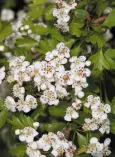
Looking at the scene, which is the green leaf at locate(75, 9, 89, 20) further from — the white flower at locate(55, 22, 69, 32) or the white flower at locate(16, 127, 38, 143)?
the white flower at locate(16, 127, 38, 143)

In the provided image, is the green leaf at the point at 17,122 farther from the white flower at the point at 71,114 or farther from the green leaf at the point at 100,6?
the green leaf at the point at 100,6

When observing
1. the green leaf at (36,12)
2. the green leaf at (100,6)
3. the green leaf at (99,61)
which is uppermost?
the green leaf at (36,12)

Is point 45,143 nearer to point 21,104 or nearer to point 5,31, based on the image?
point 21,104

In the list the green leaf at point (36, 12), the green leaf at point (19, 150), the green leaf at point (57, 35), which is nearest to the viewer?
the green leaf at point (19, 150)

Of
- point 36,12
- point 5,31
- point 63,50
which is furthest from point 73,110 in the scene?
point 36,12

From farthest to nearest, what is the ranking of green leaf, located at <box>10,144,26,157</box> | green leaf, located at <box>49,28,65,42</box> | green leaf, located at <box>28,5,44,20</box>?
green leaf, located at <box>28,5,44,20</box>
green leaf, located at <box>49,28,65,42</box>
green leaf, located at <box>10,144,26,157</box>

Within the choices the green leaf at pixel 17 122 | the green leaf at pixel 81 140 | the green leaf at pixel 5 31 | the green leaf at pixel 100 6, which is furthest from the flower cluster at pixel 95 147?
the green leaf at pixel 5 31

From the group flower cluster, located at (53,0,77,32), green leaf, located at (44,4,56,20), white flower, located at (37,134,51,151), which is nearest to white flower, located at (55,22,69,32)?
flower cluster, located at (53,0,77,32)

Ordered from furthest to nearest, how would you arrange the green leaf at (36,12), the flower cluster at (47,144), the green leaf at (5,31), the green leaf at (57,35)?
the green leaf at (36,12)
the green leaf at (5,31)
the green leaf at (57,35)
the flower cluster at (47,144)
